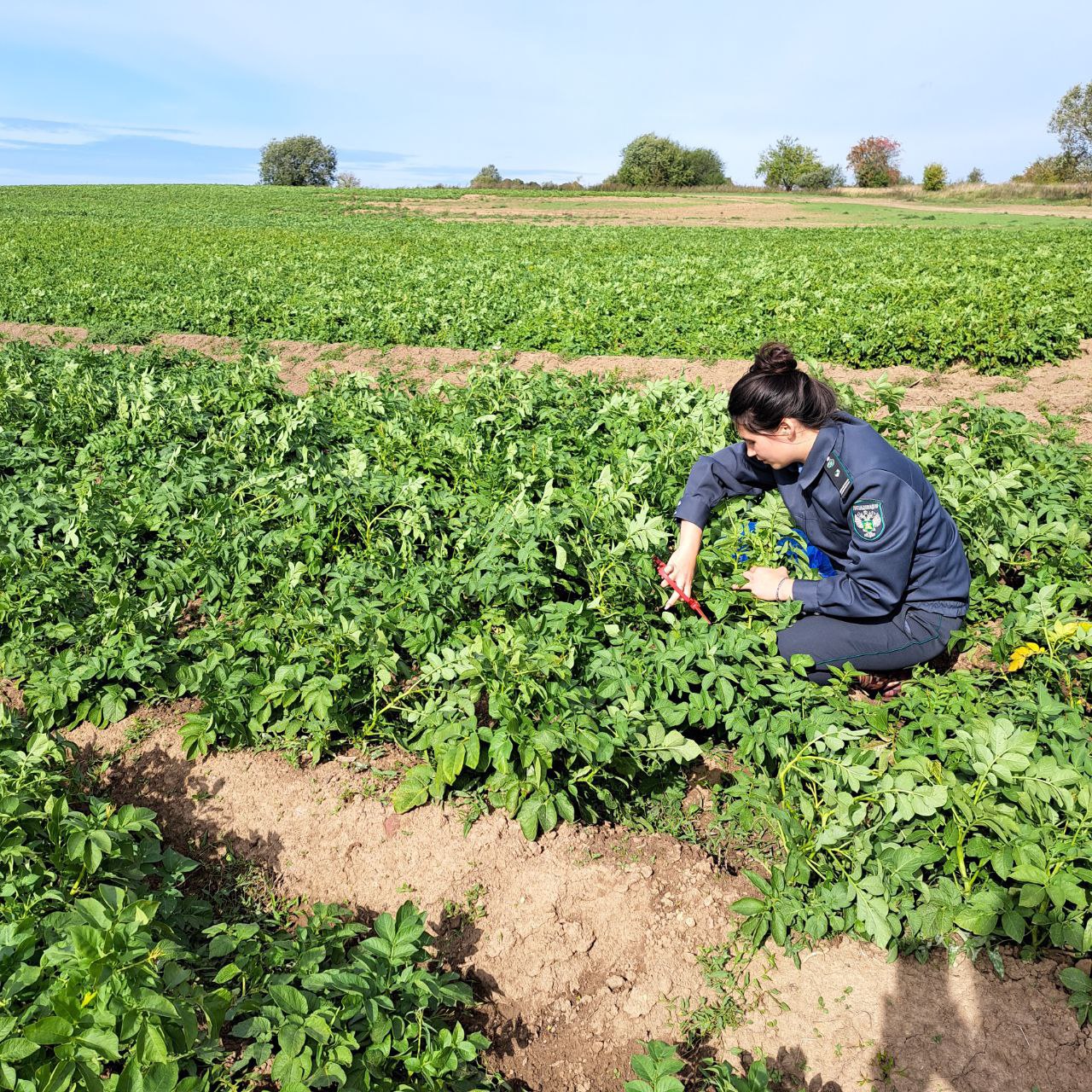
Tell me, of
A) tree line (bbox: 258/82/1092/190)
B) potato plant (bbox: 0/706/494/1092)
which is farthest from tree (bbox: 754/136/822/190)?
potato plant (bbox: 0/706/494/1092)

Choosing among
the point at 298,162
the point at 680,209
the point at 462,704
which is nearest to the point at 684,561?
the point at 462,704

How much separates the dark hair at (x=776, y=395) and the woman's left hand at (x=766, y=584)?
62cm

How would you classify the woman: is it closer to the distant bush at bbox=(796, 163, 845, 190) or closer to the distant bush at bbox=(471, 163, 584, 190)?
the distant bush at bbox=(471, 163, 584, 190)

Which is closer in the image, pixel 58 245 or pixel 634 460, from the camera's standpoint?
pixel 634 460

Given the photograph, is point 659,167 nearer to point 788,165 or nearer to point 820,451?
point 788,165

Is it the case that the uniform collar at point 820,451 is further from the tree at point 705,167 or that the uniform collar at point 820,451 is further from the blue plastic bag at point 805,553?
the tree at point 705,167

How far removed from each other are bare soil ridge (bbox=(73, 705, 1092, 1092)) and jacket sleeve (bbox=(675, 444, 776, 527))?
61.7 inches

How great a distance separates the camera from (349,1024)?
6.21ft

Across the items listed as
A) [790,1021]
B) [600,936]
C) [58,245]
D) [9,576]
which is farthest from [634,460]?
[58,245]

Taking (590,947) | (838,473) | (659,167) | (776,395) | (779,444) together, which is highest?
(659,167)

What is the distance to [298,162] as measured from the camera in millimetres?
88500

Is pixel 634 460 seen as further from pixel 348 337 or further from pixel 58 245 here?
pixel 58 245

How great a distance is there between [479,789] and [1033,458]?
3.83 meters

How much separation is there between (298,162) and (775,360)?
10138 cm
